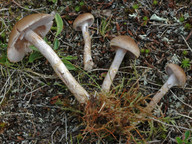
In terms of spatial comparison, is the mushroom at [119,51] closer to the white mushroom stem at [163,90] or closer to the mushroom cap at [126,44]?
the mushroom cap at [126,44]

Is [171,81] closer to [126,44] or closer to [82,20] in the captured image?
[126,44]

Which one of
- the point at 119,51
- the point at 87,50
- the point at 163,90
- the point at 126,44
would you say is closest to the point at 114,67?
the point at 119,51

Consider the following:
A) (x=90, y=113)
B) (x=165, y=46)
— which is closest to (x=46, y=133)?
(x=90, y=113)

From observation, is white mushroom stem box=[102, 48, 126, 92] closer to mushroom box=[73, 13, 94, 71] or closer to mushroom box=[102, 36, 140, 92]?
mushroom box=[102, 36, 140, 92]

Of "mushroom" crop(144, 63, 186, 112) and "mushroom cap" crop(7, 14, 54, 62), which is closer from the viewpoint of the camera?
"mushroom cap" crop(7, 14, 54, 62)

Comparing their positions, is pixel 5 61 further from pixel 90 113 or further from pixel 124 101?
pixel 124 101

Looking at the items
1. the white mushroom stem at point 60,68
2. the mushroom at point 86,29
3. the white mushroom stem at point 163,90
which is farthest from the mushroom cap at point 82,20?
the white mushroom stem at point 163,90

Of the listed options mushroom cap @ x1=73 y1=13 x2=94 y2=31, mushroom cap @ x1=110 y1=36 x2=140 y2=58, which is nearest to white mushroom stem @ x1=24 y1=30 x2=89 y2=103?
mushroom cap @ x1=73 y1=13 x2=94 y2=31
